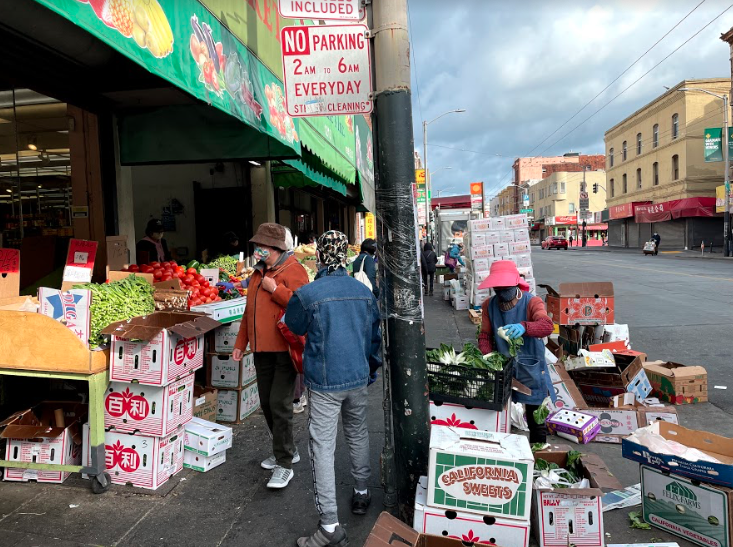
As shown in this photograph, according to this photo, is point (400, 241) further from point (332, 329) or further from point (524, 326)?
point (524, 326)

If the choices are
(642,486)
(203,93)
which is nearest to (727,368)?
(642,486)

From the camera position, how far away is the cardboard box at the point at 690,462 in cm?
306

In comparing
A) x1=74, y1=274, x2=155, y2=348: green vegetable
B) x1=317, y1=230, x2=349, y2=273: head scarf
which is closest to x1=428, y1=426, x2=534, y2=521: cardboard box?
x1=317, y1=230, x2=349, y2=273: head scarf

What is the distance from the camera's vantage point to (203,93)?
13.6ft

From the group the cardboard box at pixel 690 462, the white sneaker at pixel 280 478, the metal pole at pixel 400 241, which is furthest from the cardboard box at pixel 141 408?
the cardboard box at pixel 690 462

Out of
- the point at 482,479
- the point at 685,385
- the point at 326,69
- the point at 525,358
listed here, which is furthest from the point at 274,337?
the point at 685,385

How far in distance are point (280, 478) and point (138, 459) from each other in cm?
110

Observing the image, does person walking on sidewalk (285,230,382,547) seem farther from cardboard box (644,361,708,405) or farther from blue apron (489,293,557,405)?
cardboard box (644,361,708,405)

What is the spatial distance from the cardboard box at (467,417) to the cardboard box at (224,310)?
7.35 ft

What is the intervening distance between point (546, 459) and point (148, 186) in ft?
32.9

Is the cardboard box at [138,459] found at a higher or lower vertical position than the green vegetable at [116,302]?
lower

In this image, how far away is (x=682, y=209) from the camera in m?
39.7

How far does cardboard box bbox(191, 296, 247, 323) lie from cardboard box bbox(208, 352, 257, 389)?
42cm

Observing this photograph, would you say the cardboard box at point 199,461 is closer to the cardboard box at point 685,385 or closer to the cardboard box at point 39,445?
the cardboard box at point 39,445
